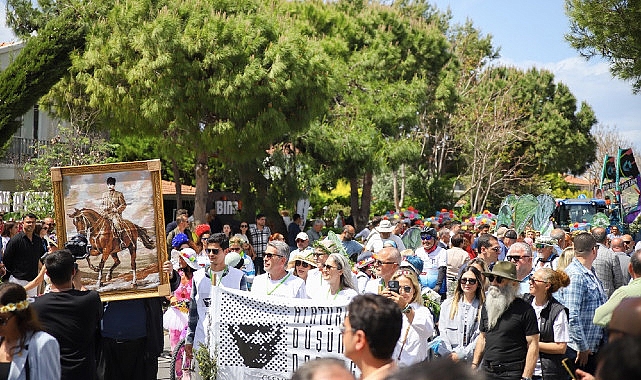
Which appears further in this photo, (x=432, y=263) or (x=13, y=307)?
(x=432, y=263)

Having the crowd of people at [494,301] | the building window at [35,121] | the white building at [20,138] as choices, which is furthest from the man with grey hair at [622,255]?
the building window at [35,121]

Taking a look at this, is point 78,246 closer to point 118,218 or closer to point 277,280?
point 118,218

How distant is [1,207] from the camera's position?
82.1 ft

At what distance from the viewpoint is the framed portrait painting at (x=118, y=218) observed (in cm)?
727

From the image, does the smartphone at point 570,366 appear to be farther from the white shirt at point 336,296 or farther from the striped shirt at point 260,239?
the striped shirt at point 260,239

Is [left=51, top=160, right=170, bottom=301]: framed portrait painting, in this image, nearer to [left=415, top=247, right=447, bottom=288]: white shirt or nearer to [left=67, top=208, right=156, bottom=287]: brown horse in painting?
[left=67, top=208, right=156, bottom=287]: brown horse in painting

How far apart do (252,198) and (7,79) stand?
31.5ft

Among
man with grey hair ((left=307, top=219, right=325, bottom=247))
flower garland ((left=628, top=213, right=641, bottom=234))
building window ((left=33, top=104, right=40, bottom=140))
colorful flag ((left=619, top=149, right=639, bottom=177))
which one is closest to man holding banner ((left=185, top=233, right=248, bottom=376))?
man with grey hair ((left=307, top=219, right=325, bottom=247))

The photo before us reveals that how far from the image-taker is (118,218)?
7.36 metres

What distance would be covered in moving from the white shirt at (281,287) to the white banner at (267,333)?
1.18ft

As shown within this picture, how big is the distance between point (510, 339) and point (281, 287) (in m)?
2.27

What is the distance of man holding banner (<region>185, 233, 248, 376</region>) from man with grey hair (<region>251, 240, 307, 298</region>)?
0.28m

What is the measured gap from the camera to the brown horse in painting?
7301 millimetres

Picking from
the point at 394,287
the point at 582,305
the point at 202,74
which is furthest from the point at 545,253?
the point at 202,74
